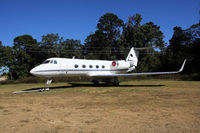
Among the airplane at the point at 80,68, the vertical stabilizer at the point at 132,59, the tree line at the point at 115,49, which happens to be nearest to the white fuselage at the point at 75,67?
the airplane at the point at 80,68

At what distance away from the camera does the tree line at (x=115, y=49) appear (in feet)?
116

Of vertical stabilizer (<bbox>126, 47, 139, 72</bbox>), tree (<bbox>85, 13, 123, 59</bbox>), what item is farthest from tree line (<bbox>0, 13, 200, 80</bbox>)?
vertical stabilizer (<bbox>126, 47, 139, 72</bbox>)

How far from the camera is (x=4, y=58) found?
109 feet

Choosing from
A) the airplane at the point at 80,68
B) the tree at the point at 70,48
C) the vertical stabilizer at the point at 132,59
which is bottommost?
the airplane at the point at 80,68

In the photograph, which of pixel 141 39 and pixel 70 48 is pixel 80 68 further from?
A: pixel 70 48

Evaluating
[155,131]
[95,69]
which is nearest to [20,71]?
[95,69]

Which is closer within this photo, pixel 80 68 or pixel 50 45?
pixel 80 68

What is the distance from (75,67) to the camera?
15062 millimetres

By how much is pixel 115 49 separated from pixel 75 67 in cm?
3282

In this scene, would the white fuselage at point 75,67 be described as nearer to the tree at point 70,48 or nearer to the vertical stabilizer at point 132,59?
the vertical stabilizer at point 132,59

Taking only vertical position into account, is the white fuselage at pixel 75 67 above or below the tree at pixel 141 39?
below

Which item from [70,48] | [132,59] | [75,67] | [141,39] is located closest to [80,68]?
[75,67]

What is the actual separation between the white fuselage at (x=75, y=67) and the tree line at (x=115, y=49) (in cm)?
1612

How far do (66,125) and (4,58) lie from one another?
3492cm
